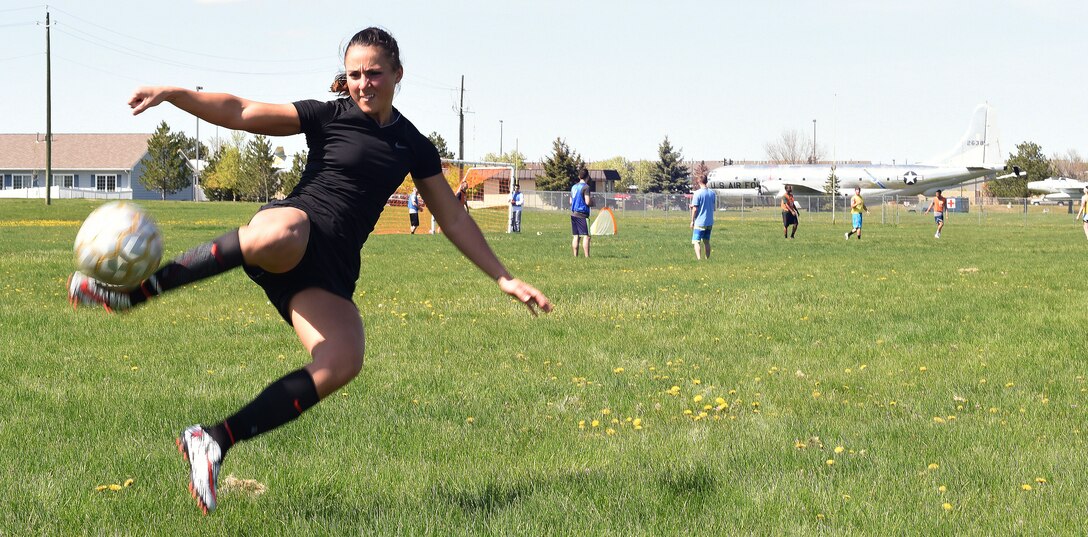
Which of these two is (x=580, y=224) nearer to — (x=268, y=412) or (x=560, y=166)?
(x=268, y=412)

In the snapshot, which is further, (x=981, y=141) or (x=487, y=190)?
(x=981, y=141)

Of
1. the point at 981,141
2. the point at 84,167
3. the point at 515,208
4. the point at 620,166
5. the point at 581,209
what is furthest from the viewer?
the point at 620,166

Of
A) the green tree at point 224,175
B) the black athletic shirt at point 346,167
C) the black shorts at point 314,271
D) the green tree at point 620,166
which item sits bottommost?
A: the black shorts at point 314,271

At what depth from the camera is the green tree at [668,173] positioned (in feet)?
389

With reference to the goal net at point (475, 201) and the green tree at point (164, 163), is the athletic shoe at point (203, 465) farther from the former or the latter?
the green tree at point (164, 163)

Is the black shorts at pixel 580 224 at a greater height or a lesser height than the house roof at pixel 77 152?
lesser

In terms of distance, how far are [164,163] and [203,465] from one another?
9711 centimetres

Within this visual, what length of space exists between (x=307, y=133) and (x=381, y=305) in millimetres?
8356

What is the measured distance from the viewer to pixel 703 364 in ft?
27.5

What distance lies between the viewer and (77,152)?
107m

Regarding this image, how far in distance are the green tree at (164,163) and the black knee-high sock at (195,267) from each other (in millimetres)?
95253

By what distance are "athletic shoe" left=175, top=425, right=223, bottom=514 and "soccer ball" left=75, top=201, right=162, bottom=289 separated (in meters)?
0.65

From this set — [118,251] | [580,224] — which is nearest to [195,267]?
[118,251]

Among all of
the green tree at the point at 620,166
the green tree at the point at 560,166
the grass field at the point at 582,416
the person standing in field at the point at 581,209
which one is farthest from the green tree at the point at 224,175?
the grass field at the point at 582,416
